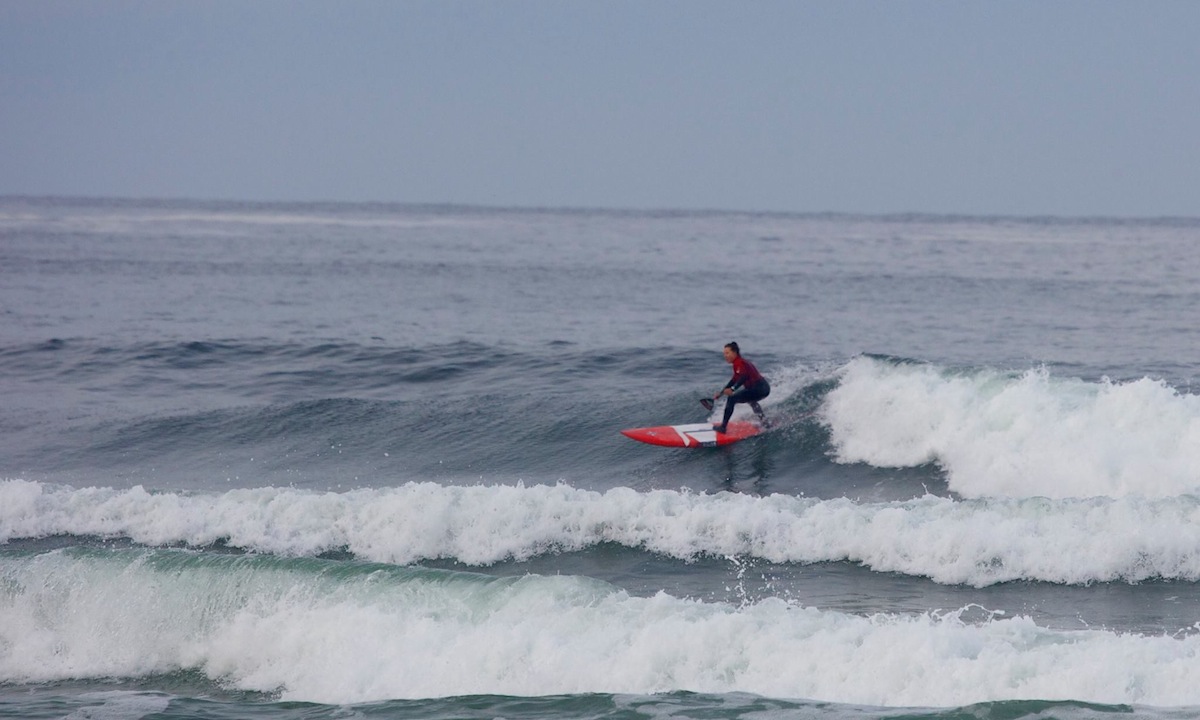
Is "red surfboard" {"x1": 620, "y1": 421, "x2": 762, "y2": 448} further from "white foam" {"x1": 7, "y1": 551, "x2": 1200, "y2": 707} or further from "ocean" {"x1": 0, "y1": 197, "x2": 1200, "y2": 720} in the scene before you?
"white foam" {"x1": 7, "y1": 551, "x2": 1200, "y2": 707}

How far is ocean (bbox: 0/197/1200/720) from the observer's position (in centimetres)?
919

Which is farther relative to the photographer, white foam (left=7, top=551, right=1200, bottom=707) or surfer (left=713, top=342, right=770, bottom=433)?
surfer (left=713, top=342, right=770, bottom=433)

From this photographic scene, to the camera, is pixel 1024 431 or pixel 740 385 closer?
pixel 1024 431

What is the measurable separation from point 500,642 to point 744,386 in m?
9.82

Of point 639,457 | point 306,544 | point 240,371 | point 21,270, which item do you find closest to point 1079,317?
point 639,457

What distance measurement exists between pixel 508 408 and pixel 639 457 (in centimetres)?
368

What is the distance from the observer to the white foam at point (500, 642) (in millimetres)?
8734

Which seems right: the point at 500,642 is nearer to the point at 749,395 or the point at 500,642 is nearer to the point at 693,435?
the point at 693,435

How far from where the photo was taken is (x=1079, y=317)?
33031 mm

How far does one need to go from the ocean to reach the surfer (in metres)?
0.73

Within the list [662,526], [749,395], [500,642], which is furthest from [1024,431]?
[500,642]

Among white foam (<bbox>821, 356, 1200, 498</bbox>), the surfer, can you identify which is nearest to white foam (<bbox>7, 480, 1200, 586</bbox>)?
white foam (<bbox>821, 356, 1200, 498</bbox>)

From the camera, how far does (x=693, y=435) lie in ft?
60.8

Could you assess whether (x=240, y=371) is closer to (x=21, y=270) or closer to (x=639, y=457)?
(x=639, y=457)
